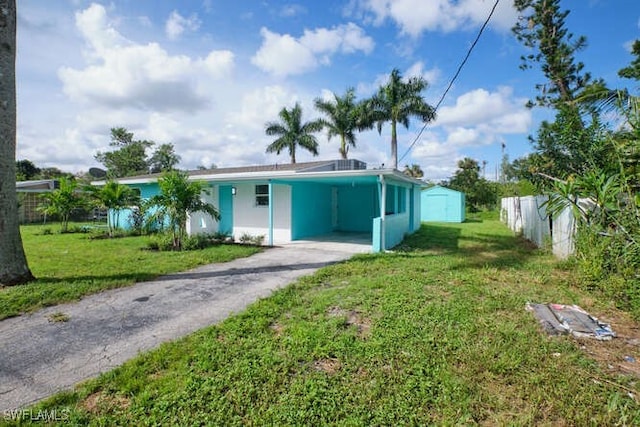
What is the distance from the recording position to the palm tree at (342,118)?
78.0ft

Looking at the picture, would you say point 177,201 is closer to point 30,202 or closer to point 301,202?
point 301,202

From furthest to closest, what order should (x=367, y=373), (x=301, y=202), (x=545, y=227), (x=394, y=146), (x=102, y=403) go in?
(x=394, y=146) → (x=301, y=202) → (x=545, y=227) → (x=367, y=373) → (x=102, y=403)

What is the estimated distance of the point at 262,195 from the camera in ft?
37.3

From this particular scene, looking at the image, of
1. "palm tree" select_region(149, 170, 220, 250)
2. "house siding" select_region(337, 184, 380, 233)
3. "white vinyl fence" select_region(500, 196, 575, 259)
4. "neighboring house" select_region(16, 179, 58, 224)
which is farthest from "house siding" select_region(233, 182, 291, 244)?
"neighboring house" select_region(16, 179, 58, 224)

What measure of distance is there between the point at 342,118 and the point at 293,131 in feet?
14.9

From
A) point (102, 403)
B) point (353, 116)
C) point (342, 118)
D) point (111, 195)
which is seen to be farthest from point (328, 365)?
point (342, 118)

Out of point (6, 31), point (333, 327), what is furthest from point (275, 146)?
point (333, 327)

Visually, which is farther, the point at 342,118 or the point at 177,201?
the point at 342,118

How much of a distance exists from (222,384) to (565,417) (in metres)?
2.72

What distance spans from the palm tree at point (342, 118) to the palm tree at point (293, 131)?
4.26ft

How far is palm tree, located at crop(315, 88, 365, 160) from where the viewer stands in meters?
23.8

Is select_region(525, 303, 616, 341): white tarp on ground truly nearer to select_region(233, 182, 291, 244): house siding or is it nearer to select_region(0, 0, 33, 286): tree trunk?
select_region(233, 182, 291, 244): house siding

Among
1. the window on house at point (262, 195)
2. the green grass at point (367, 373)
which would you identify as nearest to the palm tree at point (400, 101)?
the window on house at point (262, 195)

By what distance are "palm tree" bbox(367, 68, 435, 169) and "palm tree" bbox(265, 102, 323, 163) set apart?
6.13 meters
